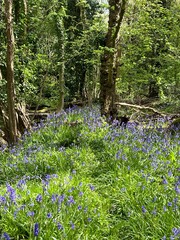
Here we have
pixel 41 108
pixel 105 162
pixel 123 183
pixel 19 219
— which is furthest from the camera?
pixel 41 108

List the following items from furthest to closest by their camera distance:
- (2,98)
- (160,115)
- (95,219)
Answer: (160,115), (2,98), (95,219)

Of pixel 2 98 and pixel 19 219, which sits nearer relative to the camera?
pixel 19 219

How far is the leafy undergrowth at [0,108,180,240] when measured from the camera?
283 centimetres

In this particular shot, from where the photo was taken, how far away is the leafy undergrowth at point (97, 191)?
9.30 ft

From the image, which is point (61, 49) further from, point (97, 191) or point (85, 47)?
point (97, 191)

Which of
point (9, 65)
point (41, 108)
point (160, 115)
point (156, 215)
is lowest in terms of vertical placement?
point (41, 108)

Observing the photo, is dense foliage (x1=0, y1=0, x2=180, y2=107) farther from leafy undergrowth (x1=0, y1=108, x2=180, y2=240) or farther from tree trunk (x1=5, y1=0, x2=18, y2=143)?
leafy undergrowth (x1=0, y1=108, x2=180, y2=240)

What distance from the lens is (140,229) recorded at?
9.57ft

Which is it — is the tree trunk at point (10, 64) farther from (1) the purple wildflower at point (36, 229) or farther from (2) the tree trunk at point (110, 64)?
(1) the purple wildflower at point (36, 229)

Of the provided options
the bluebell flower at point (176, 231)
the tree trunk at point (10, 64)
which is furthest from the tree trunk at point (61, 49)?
the bluebell flower at point (176, 231)

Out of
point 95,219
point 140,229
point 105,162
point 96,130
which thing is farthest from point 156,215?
point 96,130

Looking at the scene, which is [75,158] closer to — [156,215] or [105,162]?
[105,162]

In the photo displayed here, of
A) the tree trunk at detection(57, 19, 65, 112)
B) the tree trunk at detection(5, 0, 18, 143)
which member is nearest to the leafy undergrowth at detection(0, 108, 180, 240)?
the tree trunk at detection(5, 0, 18, 143)

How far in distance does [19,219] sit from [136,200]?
124cm
